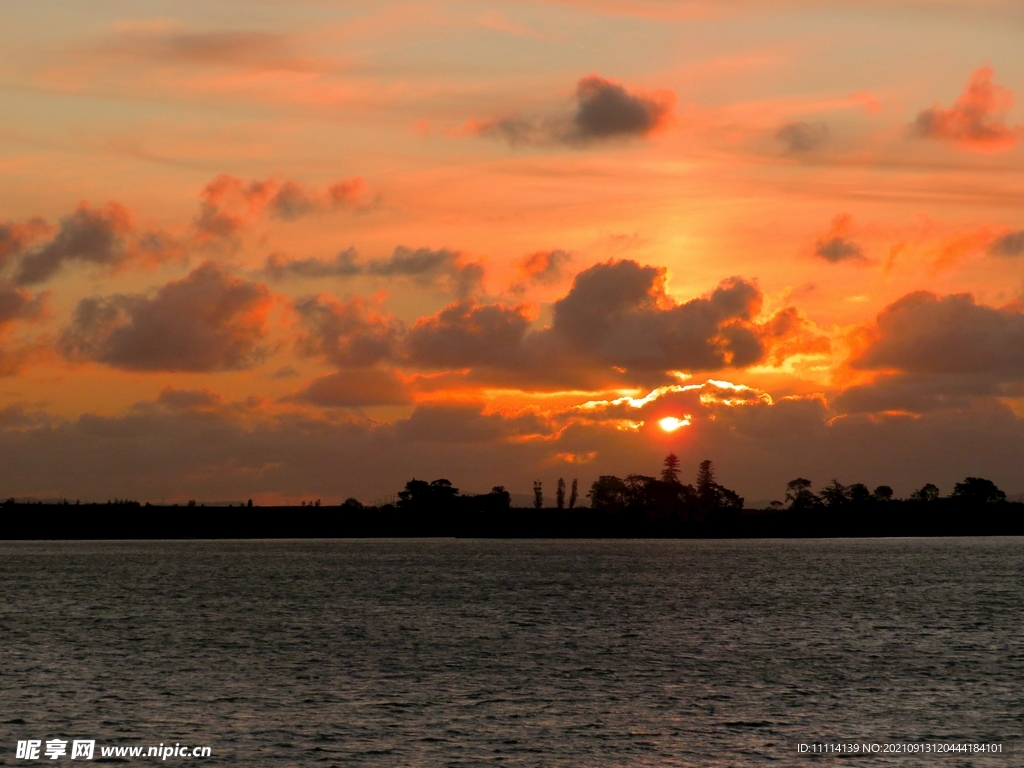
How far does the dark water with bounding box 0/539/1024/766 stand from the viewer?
55.4m

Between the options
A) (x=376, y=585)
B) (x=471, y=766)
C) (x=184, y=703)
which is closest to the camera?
(x=471, y=766)

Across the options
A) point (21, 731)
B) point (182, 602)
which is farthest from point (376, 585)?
point (21, 731)

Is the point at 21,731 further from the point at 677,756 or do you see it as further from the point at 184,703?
the point at 677,756

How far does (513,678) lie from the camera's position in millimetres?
74250

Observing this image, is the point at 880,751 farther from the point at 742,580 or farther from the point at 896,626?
the point at 742,580

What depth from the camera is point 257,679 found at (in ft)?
243

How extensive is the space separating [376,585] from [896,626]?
3419 inches

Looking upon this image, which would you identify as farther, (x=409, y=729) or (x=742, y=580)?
(x=742, y=580)

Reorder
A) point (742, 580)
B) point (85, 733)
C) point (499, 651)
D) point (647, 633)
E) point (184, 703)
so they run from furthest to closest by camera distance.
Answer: point (742, 580) < point (647, 633) < point (499, 651) < point (184, 703) < point (85, 733)

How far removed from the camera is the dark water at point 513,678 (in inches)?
2181

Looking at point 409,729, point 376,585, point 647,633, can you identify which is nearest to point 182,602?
point 376,585

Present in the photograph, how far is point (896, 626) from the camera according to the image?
10831cm

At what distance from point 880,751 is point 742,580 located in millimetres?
139420

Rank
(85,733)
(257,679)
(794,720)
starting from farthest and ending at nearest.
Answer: (257,679) → (794,720) → (85,733)
